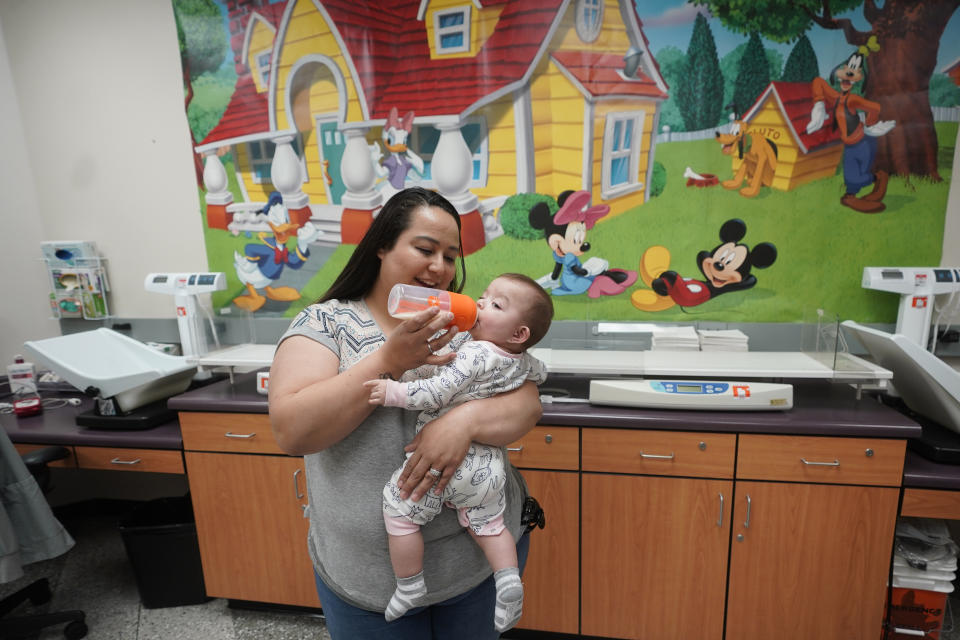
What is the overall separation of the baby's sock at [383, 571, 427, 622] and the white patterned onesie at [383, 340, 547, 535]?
0.10 meters

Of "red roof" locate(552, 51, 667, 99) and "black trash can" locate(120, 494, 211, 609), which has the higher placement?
"red roof" locate(552, 51, 667, 99)

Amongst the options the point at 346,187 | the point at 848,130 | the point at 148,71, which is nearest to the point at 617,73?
the point at 848,130

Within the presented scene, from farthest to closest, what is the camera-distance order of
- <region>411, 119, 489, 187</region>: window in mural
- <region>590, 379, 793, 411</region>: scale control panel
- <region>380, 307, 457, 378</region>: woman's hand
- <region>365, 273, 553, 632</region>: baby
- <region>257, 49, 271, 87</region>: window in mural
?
1. <region>257, 49, 271, 87</region>: window in mural
2. <region>411, 119, 489, 187</region>: window in mural
3. <region>590, 379, 793, 411</region>: scale control panel
4. <region>365, 273, 553, 632</region>: baby
5. <region>380, 307, 457, 378</region>: woman's hand

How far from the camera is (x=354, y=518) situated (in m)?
0.95

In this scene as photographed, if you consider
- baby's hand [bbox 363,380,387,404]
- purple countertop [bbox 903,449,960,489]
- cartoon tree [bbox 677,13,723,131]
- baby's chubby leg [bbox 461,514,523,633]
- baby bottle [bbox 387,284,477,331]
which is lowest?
purple countertop [bbox 903,449,960,489]

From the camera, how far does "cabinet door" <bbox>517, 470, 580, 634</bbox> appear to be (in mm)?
1751

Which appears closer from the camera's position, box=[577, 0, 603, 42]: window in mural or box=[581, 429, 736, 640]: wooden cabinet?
box=[581, 429, 736, 640]: wooden cabinet

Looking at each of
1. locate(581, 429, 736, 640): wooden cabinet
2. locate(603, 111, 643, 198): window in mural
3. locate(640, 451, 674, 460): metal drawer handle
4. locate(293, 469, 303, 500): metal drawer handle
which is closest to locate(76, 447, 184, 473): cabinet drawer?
locate(293, 469, 303, 500): metal drawer handle

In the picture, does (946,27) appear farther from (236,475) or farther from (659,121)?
(236,475)

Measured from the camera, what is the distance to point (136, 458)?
1.97 metres

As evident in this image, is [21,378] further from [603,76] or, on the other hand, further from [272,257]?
[603,76]

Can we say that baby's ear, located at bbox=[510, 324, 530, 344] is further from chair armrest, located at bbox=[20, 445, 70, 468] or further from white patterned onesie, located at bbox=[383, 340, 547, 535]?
chair armrest, located at bbox=[20, 445, 70, 468]

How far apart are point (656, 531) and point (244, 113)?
101 inches

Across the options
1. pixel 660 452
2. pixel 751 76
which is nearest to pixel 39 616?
pixel 660 452
